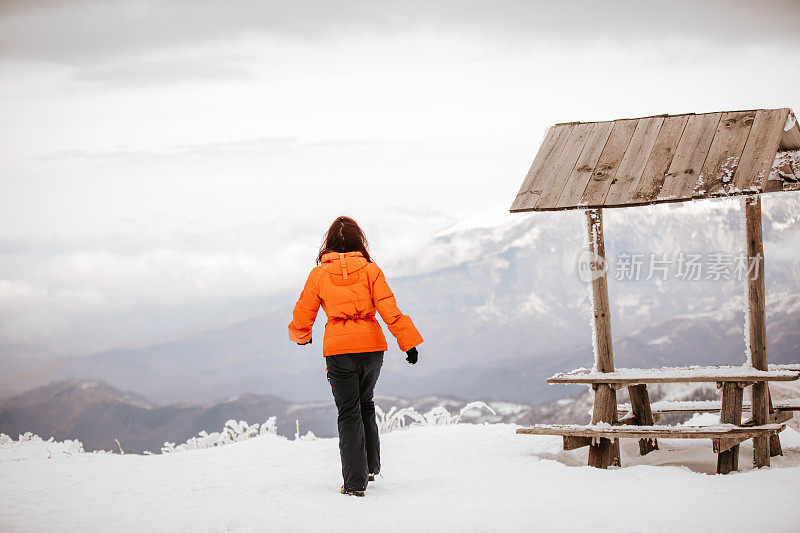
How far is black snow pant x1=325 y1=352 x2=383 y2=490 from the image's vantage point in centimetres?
668

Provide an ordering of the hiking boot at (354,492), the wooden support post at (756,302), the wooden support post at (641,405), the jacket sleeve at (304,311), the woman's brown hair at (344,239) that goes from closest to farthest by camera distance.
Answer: the hiking boot at (354,492)
the jacket sleeve at (304,311)
the woman's brown hair at (344,239)
the wooden support post at (756,302)
the wooden support post at (641,405)

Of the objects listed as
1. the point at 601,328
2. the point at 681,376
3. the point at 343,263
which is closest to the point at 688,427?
the point at 681,376

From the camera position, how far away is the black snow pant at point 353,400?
6684 millimetres

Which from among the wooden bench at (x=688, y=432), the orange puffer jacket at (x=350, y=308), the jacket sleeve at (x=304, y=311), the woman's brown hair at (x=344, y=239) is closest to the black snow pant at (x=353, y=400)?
the orange puffer jacket at (x=350, y=308)

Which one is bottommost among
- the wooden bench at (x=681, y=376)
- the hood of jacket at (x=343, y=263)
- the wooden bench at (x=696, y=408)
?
the wooden bench at (x=696, y=408)

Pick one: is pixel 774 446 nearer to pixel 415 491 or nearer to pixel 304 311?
pixel 415 491

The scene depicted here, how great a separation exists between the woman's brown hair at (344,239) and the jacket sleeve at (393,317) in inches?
11.5

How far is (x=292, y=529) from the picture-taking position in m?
5.65

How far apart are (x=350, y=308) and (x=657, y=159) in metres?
3.27

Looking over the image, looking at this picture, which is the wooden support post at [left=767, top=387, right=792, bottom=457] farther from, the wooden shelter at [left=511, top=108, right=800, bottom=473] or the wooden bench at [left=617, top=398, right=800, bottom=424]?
the wooden bench at [left=617, top=398, right=800, bottom=424]

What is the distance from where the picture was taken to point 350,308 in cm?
670

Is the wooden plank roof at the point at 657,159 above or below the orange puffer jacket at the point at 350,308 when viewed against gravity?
above

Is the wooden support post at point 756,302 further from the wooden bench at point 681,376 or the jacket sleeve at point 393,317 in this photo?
the jacket sleeve at point 393,317

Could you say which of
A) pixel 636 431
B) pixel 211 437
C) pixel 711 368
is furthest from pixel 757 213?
pixel 211 437
